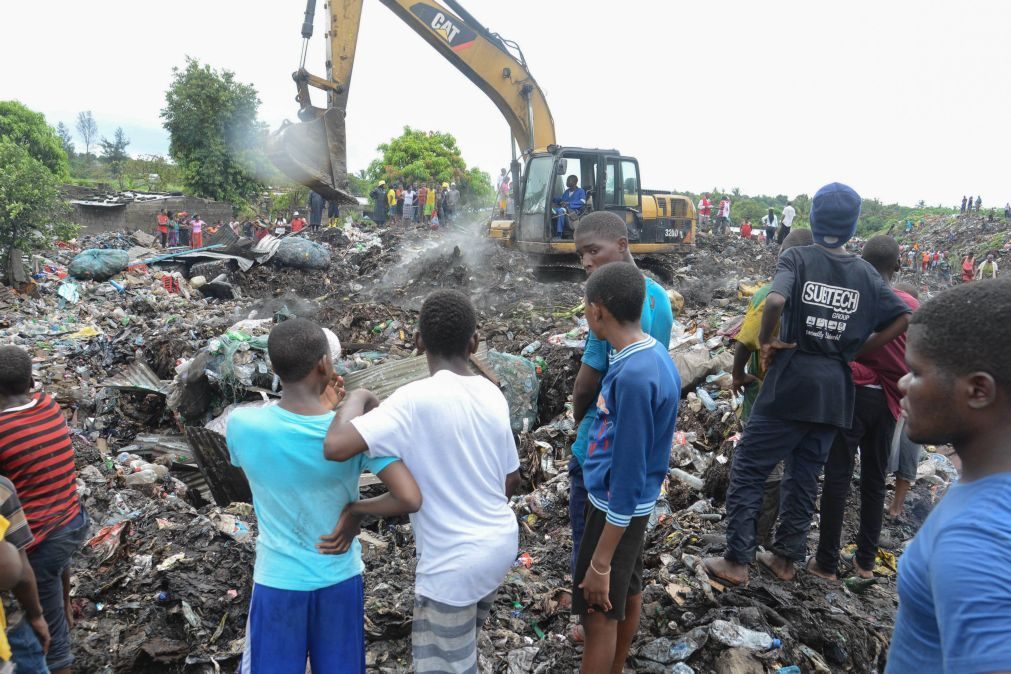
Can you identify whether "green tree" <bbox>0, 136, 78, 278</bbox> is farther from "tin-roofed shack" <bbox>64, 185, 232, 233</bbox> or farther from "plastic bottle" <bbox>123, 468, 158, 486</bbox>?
"tin-roofed shack" <bbox>64, 185, 232, 233</bbox>

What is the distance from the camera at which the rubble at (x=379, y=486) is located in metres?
2.72

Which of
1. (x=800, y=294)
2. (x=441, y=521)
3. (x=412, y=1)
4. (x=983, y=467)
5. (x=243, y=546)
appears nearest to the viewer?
(x=983, y=467)

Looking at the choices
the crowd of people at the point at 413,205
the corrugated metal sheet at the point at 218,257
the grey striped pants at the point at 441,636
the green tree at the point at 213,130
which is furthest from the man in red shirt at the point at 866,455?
the green tree at the point at 213,130

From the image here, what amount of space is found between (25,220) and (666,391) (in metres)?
11.9

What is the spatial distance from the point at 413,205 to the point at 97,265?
1136cm

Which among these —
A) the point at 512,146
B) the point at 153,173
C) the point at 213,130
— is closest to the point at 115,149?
the point at 153,173

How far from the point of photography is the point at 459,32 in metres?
10.1

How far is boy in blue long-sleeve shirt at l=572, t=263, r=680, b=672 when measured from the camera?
1953 mm

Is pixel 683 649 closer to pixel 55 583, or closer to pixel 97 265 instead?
pixel 55 583

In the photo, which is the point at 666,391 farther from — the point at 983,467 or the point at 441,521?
the point at 983,467

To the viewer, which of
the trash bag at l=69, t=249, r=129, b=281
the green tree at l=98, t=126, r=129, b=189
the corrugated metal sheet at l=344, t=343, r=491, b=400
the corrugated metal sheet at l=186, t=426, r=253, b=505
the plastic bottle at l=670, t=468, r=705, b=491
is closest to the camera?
the plastic bottle at l=670, t=468, r=705, b=491

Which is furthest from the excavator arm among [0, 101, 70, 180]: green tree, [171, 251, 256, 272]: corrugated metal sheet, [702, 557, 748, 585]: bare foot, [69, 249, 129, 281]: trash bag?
[0, 101, 70, 180]: green tree

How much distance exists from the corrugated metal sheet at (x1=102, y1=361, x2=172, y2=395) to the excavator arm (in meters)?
3.06

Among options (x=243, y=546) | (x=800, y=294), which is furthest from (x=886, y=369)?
(x=243, y=546)
